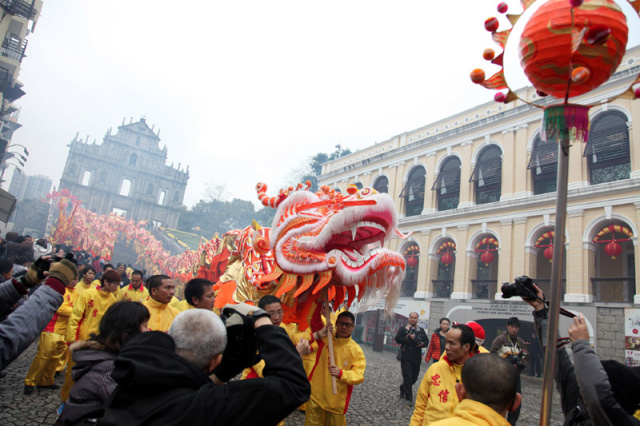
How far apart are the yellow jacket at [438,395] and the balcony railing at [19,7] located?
20.2 meters

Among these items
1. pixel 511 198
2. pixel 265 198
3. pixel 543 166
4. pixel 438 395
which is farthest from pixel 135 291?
pixel 543 166

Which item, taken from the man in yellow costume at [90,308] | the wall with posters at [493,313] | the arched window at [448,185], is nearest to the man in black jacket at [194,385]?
the man in yellow costume at [90,308]

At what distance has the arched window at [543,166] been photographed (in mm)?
13523

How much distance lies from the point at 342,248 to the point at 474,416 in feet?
7.11

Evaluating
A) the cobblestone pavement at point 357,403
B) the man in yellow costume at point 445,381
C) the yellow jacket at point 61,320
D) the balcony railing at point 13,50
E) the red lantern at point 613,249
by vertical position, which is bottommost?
the cobblestone pavement at point 357,403

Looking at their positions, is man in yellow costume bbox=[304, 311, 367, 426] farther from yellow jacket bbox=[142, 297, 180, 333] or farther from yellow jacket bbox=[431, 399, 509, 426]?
yellow jacket bbox=[431, 399, 509, 426]

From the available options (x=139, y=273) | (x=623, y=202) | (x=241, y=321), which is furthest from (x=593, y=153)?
(x=241, y=321)

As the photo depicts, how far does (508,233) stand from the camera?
45.8ft

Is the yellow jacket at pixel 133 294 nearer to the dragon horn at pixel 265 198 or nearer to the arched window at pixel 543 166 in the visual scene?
the dragon horn at pixel 265 198

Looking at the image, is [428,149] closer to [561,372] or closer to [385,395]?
[385,395]

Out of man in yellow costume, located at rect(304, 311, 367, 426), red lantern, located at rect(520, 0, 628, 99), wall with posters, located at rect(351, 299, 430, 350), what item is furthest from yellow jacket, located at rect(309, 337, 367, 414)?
wall with posters, located at rect(351, 299, 430, 350)

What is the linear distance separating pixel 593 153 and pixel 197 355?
555 inches

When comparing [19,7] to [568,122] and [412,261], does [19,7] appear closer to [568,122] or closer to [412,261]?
[412,261]

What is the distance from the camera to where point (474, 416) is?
135 cm
